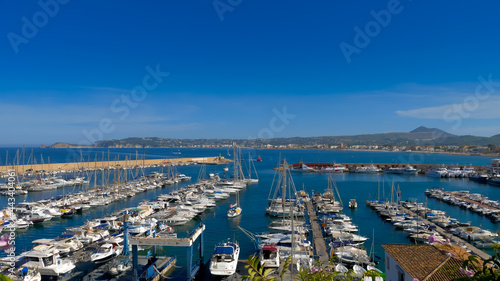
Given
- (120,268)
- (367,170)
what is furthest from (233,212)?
(367,170)

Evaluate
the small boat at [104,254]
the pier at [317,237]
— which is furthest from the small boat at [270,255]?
the small boat at [104,254]

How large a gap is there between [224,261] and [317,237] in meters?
11.6

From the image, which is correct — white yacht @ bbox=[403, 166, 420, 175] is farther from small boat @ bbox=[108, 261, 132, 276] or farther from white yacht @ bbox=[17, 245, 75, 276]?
white yacht @ bbox=[17, 245, 75, 276]

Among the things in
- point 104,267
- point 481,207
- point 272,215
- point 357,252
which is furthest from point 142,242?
point 481,207

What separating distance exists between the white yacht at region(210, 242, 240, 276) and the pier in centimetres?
548

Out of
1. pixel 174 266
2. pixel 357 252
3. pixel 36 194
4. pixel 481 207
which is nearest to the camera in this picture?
pixel 174 266

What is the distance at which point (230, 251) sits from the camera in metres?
17.8

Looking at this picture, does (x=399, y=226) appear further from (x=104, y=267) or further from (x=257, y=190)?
(x=257, y=190)

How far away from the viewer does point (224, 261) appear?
56.6 ft

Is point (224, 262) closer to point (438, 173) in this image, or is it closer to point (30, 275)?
point (30, 275)

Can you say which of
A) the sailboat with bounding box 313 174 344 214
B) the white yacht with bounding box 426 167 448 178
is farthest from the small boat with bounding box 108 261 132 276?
the white yacht with bounding box 426 167 448 178

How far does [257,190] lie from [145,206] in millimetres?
23713

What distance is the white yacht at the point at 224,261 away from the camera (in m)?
16.8

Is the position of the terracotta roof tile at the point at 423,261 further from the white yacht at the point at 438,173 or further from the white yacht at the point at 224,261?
the white yacht at the point at 438,173
